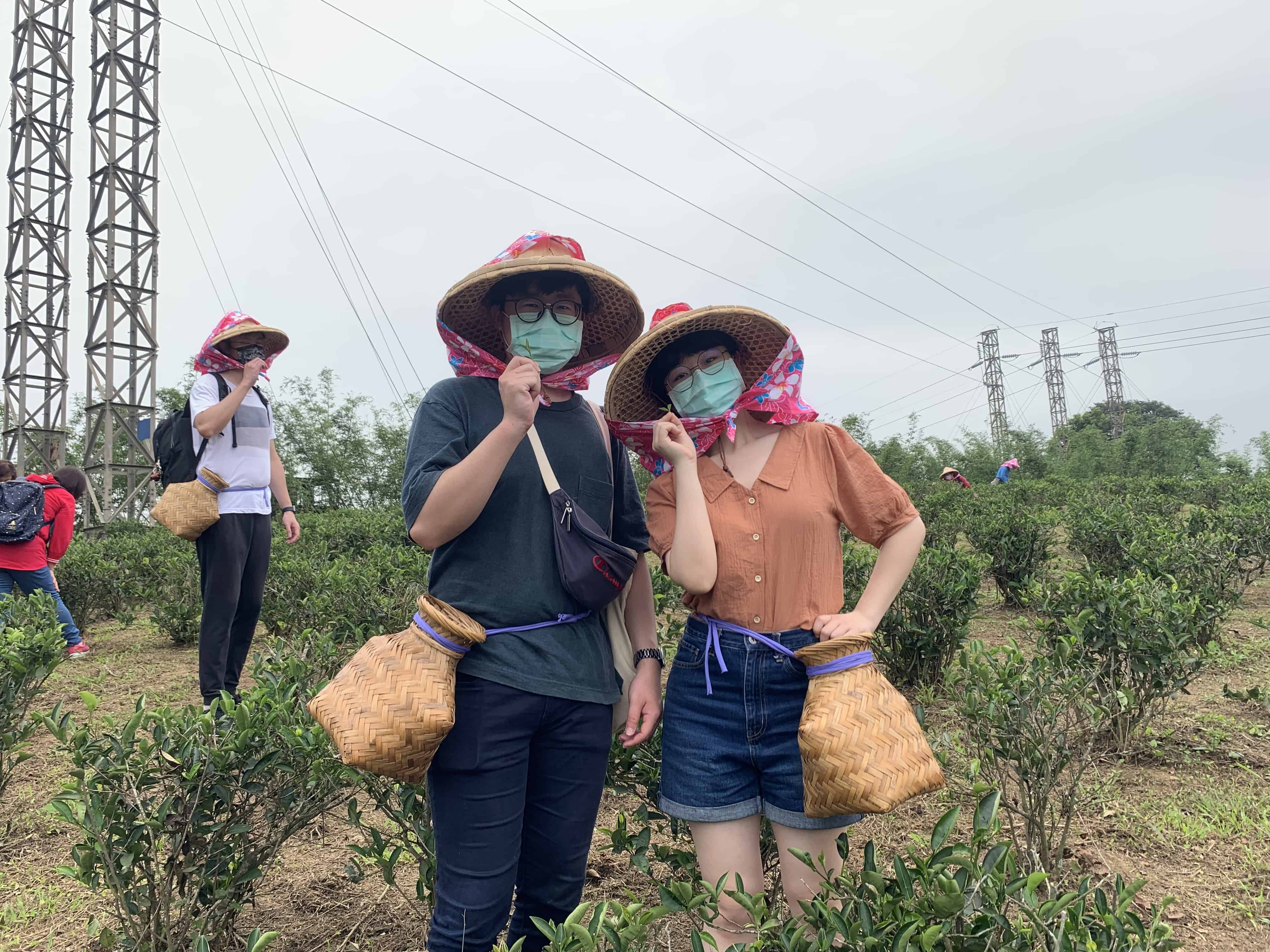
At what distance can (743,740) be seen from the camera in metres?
1.67

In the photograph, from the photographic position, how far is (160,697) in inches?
186

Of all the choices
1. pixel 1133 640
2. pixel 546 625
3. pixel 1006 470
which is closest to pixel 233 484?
pixel 546 625

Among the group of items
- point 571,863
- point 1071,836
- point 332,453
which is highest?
point 332,453

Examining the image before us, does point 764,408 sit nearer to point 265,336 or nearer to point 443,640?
point 443,640

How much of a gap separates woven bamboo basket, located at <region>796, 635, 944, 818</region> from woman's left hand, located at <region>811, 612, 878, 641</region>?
5 centimetres

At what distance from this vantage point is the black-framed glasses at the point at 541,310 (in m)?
1.69

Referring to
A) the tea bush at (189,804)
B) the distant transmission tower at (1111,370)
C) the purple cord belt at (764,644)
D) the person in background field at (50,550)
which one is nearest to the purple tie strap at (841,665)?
the purple cord belt at (764,644)

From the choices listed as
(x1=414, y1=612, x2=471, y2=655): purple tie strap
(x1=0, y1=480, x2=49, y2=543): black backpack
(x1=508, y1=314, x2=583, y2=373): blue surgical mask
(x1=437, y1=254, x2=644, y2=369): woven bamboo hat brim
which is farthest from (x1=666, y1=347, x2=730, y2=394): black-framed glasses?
(x1=0, y1=480, x2=49, y2=543): black backpack

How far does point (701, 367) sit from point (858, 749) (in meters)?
0.89

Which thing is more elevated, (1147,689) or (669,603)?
(669,603)

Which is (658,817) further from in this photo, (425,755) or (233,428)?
(233,428)

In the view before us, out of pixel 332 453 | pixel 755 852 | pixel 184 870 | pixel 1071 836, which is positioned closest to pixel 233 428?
pixel 184 870

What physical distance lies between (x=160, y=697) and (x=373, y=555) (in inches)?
78.3

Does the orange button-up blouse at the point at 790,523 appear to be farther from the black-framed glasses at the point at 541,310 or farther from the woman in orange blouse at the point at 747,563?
the black-framed glasses at the point at 541,310
